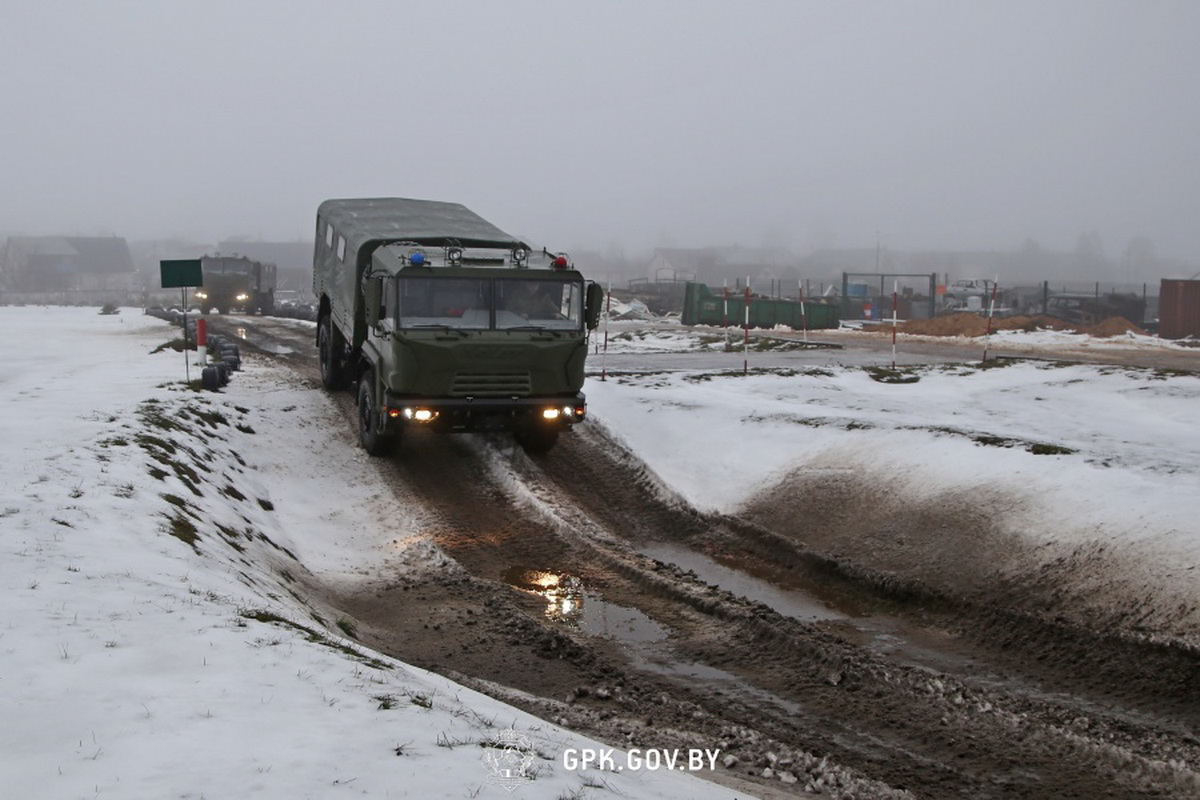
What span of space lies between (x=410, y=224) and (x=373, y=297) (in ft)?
8.32

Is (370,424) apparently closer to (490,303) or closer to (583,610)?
(490,303)

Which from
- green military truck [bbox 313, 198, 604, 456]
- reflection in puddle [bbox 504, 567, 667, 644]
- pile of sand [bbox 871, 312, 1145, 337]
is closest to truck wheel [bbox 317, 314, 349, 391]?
green military truck [bbox 313, 198, 604, 456]

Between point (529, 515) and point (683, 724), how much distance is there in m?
5.66

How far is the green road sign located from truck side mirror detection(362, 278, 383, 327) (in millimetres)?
3831

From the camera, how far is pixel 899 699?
6664mm

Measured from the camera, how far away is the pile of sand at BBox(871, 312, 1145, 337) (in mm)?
34750

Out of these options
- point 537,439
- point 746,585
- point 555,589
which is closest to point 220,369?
point 537,439

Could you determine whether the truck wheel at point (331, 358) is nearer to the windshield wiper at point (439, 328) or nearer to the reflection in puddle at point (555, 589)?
the windshield wiper at point (439, 328)

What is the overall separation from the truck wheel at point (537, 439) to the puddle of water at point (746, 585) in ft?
11.4

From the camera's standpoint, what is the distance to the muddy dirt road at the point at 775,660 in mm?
5746

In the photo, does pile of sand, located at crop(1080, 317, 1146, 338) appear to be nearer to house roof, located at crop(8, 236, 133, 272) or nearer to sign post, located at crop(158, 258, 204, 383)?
sign post, located at crop(158, 258, 204, 383)

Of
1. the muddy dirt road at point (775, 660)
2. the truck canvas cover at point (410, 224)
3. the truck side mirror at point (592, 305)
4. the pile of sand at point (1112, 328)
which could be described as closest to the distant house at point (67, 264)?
the pile of sand at point (1112, 328)

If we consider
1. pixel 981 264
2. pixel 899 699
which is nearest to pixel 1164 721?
pixel 899 699

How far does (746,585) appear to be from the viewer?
9.52 metres
